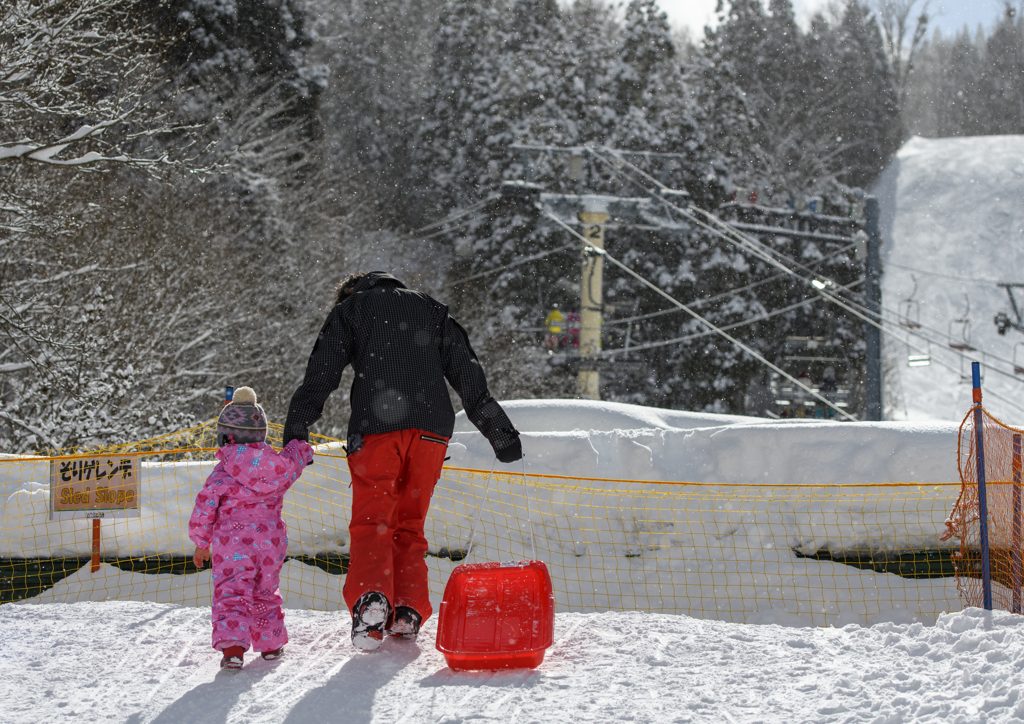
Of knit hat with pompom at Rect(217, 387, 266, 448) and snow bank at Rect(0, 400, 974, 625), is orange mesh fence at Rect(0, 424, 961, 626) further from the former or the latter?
knit hat with pompom at Rect(217, 387, 266, 448)

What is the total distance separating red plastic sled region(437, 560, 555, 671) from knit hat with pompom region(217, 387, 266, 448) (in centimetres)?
98

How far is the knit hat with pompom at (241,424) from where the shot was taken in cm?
353

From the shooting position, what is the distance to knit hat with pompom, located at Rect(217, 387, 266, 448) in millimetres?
3529

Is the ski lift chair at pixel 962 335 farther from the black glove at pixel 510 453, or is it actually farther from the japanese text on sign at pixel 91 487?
the japanese text on sign at pixel 91 487

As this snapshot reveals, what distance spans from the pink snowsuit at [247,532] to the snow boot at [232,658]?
6cm

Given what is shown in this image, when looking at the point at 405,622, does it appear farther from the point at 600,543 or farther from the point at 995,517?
the point at 995,517

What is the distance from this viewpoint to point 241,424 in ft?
11.6

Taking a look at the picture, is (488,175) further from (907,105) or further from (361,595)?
(907,105)

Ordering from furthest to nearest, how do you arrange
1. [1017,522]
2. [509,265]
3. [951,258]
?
[951,258] → [509,265] → [1017,522]

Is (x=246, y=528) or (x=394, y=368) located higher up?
(x=394, y=368)

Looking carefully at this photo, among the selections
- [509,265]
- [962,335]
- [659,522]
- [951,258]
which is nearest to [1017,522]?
[659,522]

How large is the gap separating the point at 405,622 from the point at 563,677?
0.74 meters

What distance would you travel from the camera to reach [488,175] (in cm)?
3272

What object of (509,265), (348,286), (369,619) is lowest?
(369,619)
